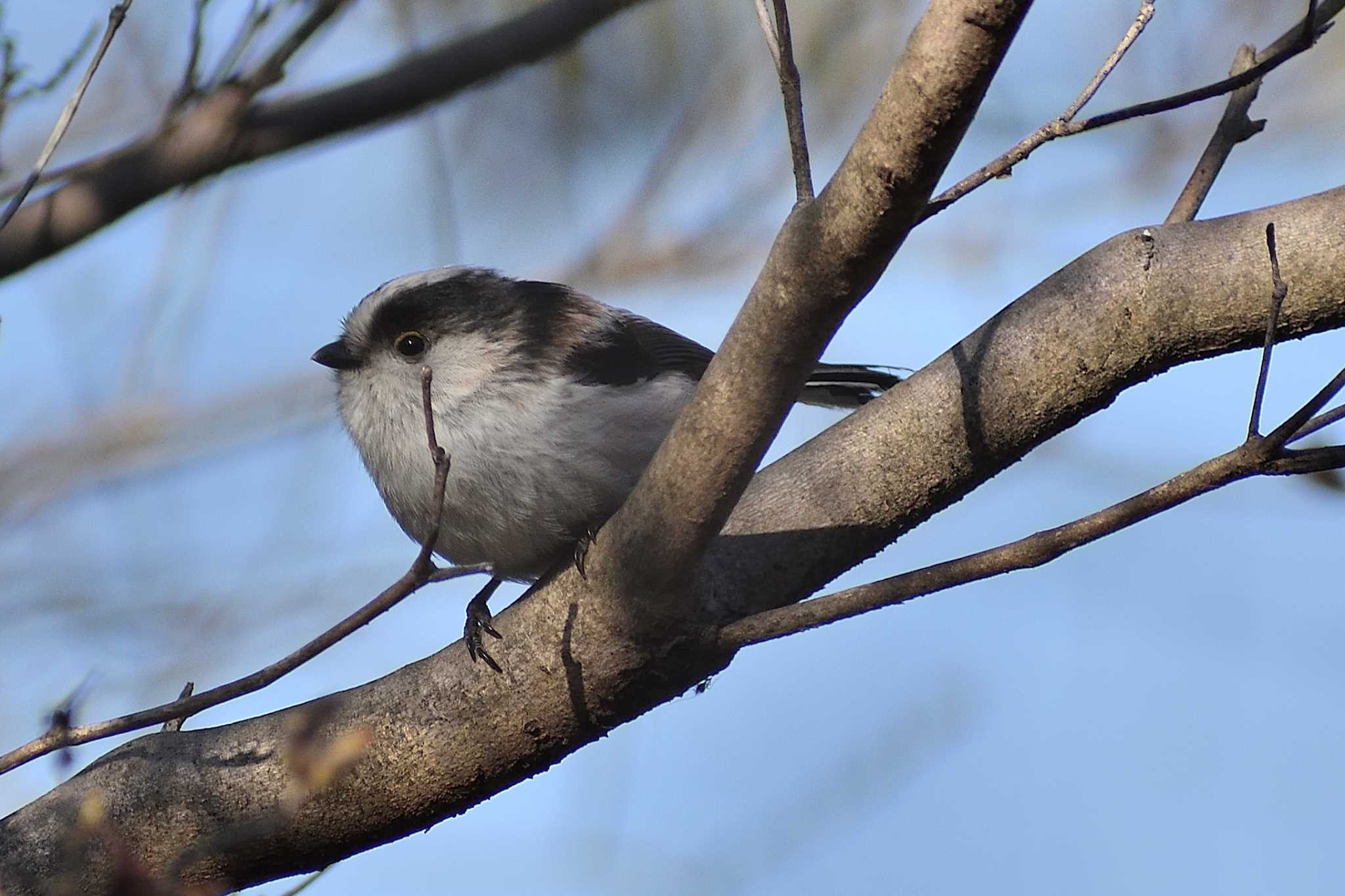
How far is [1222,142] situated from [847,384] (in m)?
1.33

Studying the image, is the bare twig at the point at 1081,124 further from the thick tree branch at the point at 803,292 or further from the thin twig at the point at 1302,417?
the thin twig at the point at 1302,417

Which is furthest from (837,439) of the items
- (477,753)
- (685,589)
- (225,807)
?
(225,807)

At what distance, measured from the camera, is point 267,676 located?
2.07 metres

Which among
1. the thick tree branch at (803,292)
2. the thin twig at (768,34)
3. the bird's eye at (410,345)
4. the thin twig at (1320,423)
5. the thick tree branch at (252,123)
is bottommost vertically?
the thin twig at (1320,423)

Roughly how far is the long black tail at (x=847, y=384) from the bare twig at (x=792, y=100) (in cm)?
166

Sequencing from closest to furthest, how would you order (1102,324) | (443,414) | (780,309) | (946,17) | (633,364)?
(946,17) < (780,309) < (1102,324) < (443,414) < (633,364)

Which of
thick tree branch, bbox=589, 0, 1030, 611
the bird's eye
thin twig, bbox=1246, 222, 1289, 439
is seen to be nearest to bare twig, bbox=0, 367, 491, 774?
thick tree branch, bbox=589, 0, 1030, 611

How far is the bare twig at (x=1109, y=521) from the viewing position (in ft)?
5.99

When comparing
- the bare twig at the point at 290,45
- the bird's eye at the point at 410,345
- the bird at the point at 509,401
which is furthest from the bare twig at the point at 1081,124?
the bare twig at the point at 290,45

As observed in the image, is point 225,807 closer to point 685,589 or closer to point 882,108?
point 685,589

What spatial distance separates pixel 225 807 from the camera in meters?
2.76

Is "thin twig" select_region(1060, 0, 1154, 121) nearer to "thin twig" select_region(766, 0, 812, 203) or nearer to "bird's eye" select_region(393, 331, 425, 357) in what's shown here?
"thin twig" select_region(766, 0, 812, 203)

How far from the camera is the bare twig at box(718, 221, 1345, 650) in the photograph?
5.99 ft

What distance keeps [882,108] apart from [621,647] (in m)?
1.25
